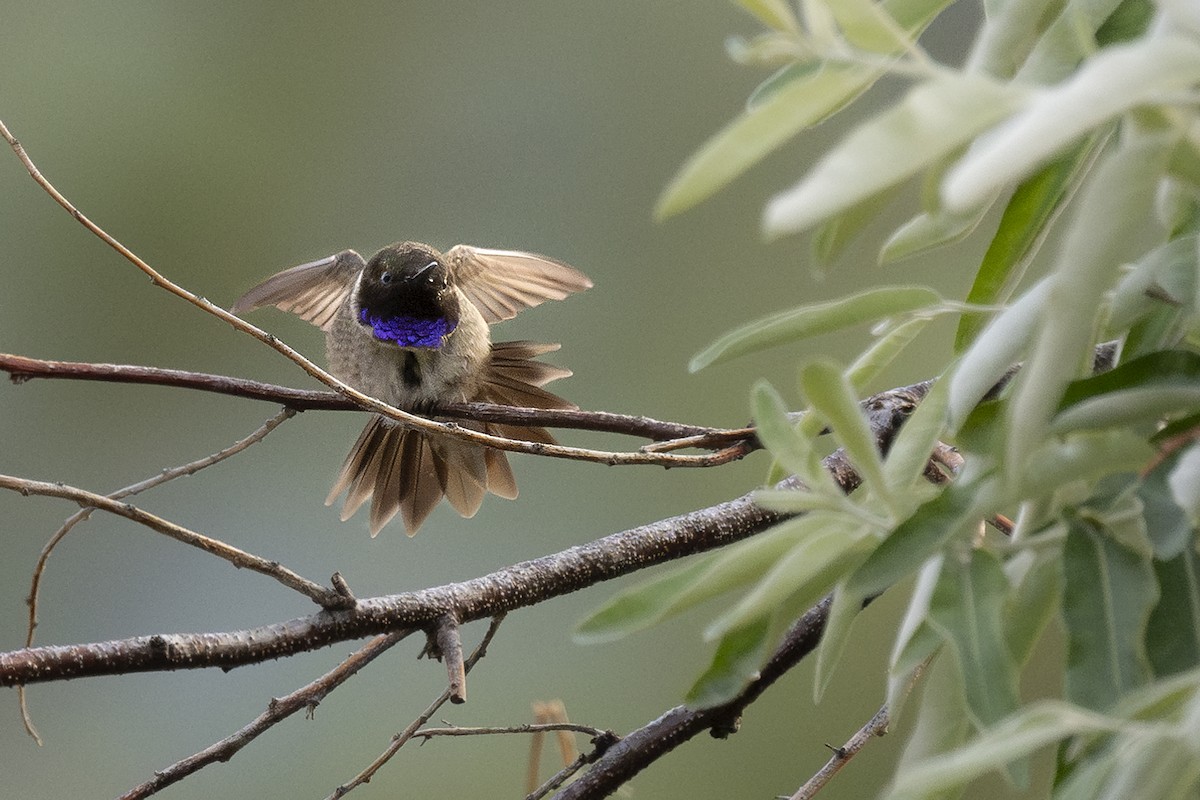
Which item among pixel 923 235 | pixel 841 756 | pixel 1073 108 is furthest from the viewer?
pixel 841 756

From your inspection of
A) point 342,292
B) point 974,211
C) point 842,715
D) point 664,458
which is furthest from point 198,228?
point 974,211

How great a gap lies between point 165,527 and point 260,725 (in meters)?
0.18

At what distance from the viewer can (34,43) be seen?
3066 mm

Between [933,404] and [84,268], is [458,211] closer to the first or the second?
[84,268]

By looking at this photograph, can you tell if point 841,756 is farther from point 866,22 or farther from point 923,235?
point 866,22

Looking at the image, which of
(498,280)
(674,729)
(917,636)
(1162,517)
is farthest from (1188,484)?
(498,280)

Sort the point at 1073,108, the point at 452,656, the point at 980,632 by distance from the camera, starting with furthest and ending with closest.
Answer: the point at 452,656
the point at 980,632
the point at 1073,108

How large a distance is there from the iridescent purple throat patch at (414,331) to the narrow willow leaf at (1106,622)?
130 centimetres

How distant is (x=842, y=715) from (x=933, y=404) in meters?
2.35

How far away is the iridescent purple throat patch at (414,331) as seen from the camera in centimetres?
163

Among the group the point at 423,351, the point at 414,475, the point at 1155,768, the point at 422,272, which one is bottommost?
the point at 1155,768

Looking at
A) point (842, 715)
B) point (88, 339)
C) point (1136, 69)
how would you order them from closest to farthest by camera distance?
point (1136, 69)
point (842, 715)
point (88, 339)

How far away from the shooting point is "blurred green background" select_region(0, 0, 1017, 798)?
268 cm

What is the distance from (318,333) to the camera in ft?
10.0
